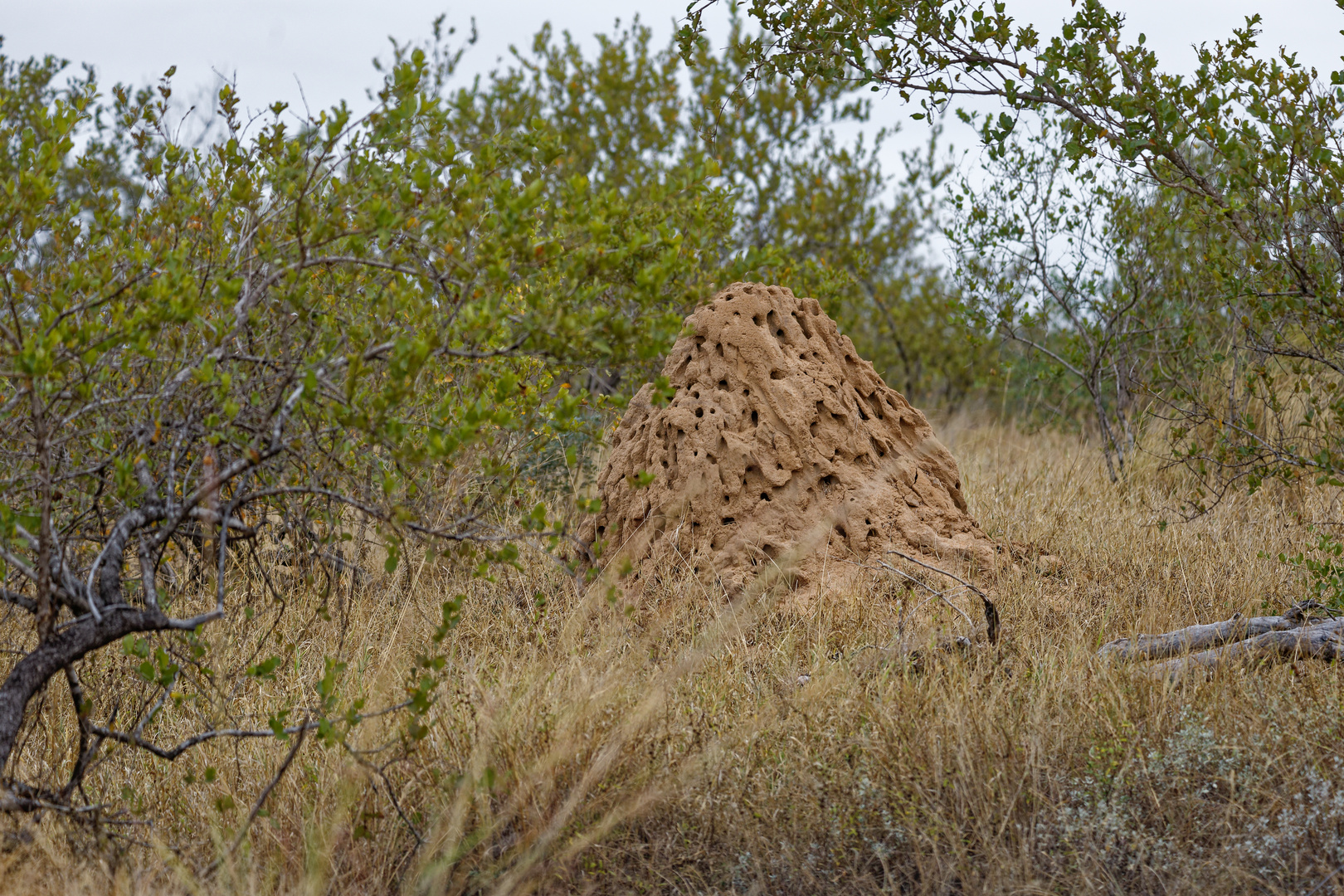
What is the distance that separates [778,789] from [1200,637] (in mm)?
1785

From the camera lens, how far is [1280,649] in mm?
3445

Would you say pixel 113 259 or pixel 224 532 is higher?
pixel 113 259

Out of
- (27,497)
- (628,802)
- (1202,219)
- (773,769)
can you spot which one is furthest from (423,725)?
(1202,219)

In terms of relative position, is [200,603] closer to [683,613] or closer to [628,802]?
[683,613]

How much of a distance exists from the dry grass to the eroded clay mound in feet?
3.02

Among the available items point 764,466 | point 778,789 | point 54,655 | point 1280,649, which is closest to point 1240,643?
point 1280,649

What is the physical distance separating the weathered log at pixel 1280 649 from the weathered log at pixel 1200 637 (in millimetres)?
76

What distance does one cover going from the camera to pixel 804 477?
14.9 ft

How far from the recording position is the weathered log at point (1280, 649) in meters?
3.35

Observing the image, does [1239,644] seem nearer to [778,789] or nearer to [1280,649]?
[1280,649]

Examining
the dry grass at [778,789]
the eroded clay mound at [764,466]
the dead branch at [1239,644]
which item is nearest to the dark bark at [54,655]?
the dry grass at [778,789]

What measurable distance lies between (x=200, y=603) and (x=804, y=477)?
2673mm

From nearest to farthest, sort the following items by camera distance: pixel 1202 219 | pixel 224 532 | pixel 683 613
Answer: pixel 224 532 → pixel 683 613 → pixel 1202 219

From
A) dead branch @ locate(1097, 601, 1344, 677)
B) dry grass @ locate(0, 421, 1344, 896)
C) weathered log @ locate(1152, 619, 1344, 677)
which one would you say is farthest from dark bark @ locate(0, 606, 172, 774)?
weathered log @ locate(1152, 619, 1344, 677)
